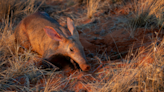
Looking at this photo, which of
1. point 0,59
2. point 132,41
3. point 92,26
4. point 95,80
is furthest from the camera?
point 92,26

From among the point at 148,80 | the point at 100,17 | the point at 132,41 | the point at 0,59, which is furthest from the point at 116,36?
the point at 0,59

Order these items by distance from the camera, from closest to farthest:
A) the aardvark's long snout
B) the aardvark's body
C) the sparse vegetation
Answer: the sparse vegetation < the aardvark's long snout < the aardvark's body

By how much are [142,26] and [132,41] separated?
0.77 m

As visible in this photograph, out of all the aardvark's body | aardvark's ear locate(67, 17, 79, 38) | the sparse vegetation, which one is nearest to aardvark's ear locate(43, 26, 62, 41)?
the aardvark's body

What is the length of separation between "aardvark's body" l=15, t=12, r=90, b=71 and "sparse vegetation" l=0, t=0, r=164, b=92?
225 millimetres

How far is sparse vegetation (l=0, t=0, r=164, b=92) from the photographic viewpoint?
2.28 metres

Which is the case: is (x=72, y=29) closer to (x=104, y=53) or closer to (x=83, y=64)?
(x=83, y=64)

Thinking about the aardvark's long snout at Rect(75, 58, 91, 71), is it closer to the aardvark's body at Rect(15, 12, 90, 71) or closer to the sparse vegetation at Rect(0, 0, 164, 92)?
the aardvark's body at Rect(15, 12, 90, 71)

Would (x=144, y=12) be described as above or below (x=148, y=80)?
above

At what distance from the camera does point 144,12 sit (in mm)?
4586

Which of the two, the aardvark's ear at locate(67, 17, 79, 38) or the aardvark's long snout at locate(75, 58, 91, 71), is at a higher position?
the aardvark's ear at locate(67, 17, 79, 38)

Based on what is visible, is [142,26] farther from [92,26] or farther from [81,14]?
[81,14]

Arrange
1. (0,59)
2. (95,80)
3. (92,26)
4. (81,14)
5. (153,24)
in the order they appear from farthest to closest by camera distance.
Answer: (81,14)
(92,26)
(153,24)
(0,59)
(95,80)

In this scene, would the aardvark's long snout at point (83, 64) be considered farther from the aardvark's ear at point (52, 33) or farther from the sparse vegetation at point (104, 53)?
the aardvark's ear at point (52, 33)
